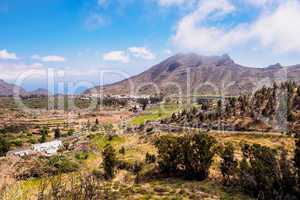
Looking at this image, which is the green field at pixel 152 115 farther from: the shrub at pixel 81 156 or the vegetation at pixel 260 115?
the shrub at pixel 81 156

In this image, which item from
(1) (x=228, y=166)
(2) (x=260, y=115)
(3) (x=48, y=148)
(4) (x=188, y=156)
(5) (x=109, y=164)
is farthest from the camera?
(3) (x=48, y=148)

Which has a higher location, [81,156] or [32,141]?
[81,156]

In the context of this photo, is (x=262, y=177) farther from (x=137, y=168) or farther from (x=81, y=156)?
(x=81, y=156)

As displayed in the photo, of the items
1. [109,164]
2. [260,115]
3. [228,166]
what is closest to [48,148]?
[109,164]

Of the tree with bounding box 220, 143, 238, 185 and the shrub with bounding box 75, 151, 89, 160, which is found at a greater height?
the tree with bounding box 220, 143, 238, 185

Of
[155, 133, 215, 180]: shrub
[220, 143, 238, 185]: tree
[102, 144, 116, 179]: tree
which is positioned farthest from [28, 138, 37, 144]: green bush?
[220, 143, 238, 185]: tree

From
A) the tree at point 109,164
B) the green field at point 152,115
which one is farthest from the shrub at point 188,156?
the green field at point 152,115

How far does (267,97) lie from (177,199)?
166 feet

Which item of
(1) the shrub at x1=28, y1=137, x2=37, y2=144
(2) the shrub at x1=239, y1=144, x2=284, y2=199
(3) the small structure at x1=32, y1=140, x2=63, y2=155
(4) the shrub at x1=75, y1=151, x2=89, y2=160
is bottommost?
(1) the shrub at x1=28, y1=137, x2=37, y2=144

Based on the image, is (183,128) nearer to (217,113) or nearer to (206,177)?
(217,113)

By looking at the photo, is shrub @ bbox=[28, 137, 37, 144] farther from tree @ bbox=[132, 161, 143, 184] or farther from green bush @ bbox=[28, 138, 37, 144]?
tree @ bbox=[132, 161, 143, 184]

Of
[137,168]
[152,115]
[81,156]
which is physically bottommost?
[81,156]

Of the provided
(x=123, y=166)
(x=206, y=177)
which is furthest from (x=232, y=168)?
(x=123, y=166)

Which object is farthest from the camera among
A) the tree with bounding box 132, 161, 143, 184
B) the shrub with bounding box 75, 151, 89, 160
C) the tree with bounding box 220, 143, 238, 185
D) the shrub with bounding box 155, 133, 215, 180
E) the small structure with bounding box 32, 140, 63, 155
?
the small structure with bounding box 32, 140, 63, 155
